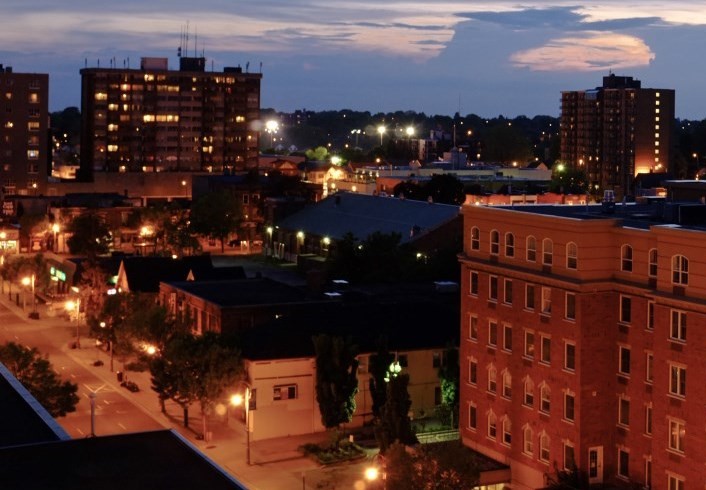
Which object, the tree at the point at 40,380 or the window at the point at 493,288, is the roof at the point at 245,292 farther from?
the window at the point at 493,288

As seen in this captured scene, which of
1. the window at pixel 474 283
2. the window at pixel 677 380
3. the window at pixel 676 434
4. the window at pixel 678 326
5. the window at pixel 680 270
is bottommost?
the window at pixel 676 434

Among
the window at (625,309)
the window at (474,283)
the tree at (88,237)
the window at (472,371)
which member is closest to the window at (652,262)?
the window at (625,309)

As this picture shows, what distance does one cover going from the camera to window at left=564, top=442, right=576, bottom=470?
1735 inches

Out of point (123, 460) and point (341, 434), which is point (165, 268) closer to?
point (341, 434)

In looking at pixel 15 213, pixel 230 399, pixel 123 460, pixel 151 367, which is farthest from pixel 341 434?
pixel 15 213

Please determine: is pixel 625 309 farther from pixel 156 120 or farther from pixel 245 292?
Result: pixel 156 120

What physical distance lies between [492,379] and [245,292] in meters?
22.5

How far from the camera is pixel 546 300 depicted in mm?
45688

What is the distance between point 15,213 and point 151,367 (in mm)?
93873

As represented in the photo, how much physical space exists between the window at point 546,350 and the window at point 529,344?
566 mm

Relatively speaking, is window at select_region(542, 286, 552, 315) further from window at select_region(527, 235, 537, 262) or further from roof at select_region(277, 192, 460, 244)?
roof at select_region(277, 192, 460, 244)

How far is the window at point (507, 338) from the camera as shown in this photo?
1880 inches

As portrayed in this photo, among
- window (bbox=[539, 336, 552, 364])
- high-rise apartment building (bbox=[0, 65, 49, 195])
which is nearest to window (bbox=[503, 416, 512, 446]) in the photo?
window (bbox=[539, 336, 552, 364])

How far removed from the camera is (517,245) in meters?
47.2
